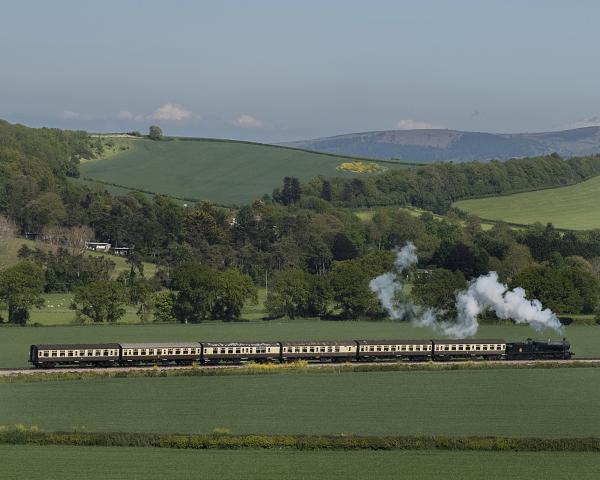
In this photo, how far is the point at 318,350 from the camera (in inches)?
3688

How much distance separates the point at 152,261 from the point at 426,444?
12342 centimetres

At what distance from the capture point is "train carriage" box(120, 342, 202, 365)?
89.0 meters

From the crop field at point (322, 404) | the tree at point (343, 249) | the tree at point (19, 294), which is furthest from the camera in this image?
the tree at point (343, 249)

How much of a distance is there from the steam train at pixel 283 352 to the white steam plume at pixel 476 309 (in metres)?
15.7

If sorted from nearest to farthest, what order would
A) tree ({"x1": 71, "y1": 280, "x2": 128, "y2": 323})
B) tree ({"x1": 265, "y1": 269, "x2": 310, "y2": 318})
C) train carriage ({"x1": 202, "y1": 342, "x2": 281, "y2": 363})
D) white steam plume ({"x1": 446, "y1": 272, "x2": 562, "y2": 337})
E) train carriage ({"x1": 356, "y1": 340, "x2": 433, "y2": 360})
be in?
1. train carriage ({"x1": 202, "y1": 342, "x2": 281, "y2": 363})
2. train carriage ({"x1": 356, "y1": 340, "x2": 433, "y2": 360})
3. white steam plume ({"x1": 446, "y1": 272, "x2": 562, "y2": 337})
4. tree ({"x1": 71, "y1": 280, "x2": 128, "y2": 323})
5. tree ({"x1": 265, "y1": 269, "x2": 310, "y2": 318})

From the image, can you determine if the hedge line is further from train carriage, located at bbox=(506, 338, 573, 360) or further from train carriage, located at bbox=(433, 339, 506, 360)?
train carriage, located at bbox=(506, 338, 573, 360)

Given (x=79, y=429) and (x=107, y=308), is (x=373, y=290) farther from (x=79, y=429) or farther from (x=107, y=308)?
(x=79, y=429)

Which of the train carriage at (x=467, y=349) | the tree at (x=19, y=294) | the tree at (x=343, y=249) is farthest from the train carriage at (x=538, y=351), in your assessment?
the tree at (x=343, y=249)

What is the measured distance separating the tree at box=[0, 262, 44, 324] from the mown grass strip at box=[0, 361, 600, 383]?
3542cm

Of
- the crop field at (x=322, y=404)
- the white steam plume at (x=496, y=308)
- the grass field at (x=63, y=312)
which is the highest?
the white steam plume at (x=496, y=308)

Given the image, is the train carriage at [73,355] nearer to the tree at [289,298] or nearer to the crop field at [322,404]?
the crop field at [322,404]

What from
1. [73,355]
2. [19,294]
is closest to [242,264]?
[19,294]

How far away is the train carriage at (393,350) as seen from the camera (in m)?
95.2

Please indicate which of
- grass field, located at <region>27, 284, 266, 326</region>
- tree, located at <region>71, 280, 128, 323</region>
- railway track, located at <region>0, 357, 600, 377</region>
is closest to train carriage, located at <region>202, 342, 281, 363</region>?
railway track, located at <region>0, 357, 600, 377</region>
